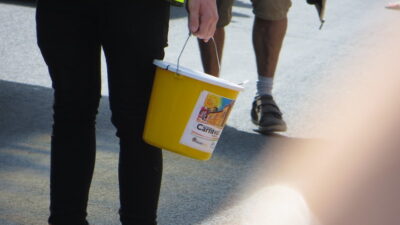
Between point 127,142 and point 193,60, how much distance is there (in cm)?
511

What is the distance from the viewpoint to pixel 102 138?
497 cm

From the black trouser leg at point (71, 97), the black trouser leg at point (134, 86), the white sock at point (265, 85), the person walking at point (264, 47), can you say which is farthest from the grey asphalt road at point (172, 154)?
the black trouser leg at point (134, 86)

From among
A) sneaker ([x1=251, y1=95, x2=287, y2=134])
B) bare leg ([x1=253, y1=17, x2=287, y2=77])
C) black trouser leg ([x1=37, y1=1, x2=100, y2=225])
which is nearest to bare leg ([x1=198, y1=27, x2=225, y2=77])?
bare leg ([x1=253, y1=17, x2=287, y2=77])

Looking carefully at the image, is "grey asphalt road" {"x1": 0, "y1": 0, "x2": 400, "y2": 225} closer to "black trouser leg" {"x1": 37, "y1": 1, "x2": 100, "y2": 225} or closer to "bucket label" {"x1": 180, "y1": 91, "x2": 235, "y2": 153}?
"black trouser leg" {"x1": 37, "y1": 1, "x2": 100, "y2": 225}

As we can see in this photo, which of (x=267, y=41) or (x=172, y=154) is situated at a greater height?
(x=267, y=41)

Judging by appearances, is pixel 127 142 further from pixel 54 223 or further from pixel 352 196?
pixel 352 196

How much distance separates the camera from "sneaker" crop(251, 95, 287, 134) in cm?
538

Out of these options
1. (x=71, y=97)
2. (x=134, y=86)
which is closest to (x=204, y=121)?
(x=134, y=86)

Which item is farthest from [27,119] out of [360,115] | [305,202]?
[360,115]

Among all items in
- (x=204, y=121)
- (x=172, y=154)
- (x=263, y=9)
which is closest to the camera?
(x=204, y=121)

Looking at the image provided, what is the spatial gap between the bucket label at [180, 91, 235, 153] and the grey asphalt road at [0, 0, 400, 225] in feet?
2.78

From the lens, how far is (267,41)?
5395mm

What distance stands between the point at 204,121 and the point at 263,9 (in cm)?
248

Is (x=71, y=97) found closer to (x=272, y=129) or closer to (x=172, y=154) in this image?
(x=172, y=154)
